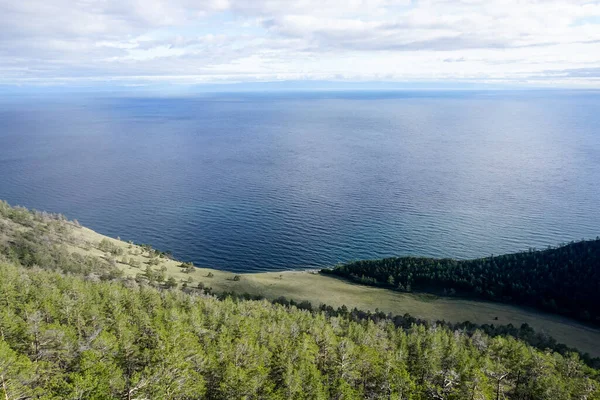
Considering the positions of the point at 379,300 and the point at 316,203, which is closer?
the point at 379,300

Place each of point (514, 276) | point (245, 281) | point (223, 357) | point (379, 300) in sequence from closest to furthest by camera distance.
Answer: point (223, 357)
point (379, 300)
point (245, 281)
point (514, 276)

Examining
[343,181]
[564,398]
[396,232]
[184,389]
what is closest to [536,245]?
[396,232]

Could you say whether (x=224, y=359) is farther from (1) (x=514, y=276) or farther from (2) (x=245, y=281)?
(1) (x=514, y=276)

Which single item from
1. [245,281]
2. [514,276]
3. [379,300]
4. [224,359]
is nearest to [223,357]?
[224,359]

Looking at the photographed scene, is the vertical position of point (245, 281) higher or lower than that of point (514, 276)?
lower

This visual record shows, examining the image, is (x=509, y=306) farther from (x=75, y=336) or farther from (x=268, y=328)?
(x=75, y=336)

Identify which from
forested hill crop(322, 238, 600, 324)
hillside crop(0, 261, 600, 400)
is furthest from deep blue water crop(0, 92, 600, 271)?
hillside crop(0, 261, 600, 400)
